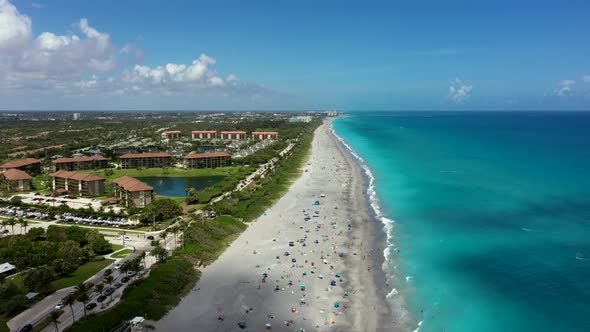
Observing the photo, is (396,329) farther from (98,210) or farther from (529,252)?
(98,210)

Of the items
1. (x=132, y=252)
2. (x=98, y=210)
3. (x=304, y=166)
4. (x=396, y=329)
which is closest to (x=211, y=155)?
(x=304, y=166)

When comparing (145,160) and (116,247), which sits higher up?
(145,160)

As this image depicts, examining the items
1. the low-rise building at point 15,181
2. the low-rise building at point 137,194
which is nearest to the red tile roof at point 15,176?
the low-rise building at point 15,181

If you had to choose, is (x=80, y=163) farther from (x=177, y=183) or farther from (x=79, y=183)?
(x=79, y=183)

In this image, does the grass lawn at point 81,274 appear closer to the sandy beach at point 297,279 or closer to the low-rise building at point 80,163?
the sandy beach at point 297,279

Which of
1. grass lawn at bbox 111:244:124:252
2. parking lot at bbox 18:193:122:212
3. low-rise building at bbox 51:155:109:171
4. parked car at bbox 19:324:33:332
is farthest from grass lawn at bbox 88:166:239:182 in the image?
parked car at bbox 19:324:33:332

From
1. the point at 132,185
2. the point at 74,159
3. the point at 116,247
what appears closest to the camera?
the point at 116,247

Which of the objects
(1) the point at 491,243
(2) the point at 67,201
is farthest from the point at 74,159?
(1) the point at 491,243
